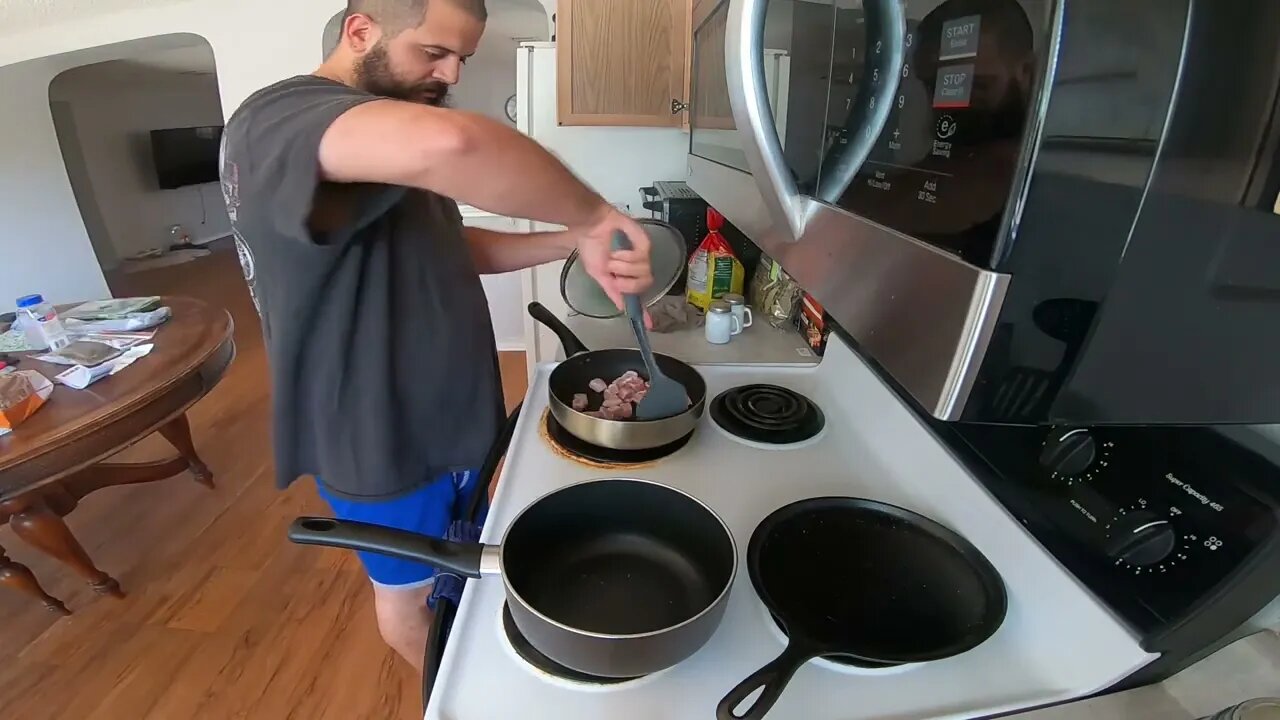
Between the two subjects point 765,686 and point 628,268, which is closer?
point 765,686

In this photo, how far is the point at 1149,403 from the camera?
39cm

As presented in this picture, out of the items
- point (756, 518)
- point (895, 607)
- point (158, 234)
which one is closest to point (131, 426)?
point (756, 518)

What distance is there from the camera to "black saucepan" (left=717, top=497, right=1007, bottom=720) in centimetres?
53

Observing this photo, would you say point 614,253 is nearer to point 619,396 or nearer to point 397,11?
point 619,396

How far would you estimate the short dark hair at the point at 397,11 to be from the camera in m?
0.84

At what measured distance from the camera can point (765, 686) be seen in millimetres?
479

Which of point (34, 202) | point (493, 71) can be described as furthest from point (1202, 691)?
point (493, 71)

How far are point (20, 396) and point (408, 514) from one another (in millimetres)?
990

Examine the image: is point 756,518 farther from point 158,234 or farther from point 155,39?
point 158,234

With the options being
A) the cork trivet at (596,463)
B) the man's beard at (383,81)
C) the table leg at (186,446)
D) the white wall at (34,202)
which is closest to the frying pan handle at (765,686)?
the cork trivet at (596,463)

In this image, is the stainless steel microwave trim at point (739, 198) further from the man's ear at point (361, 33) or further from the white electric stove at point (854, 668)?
the man's ear at point (361, 33)

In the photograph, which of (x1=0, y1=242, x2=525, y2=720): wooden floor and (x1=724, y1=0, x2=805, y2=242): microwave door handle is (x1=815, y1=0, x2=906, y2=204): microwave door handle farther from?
(x1=0, y1=242, x2=525, y2=720): wooden floor

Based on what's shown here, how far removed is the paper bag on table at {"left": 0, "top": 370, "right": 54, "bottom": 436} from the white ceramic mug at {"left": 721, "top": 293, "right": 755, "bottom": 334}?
1.43 metres

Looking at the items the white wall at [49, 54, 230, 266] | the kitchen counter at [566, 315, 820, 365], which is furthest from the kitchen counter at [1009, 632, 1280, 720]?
the white wall at [49, 54, 230, 266]
